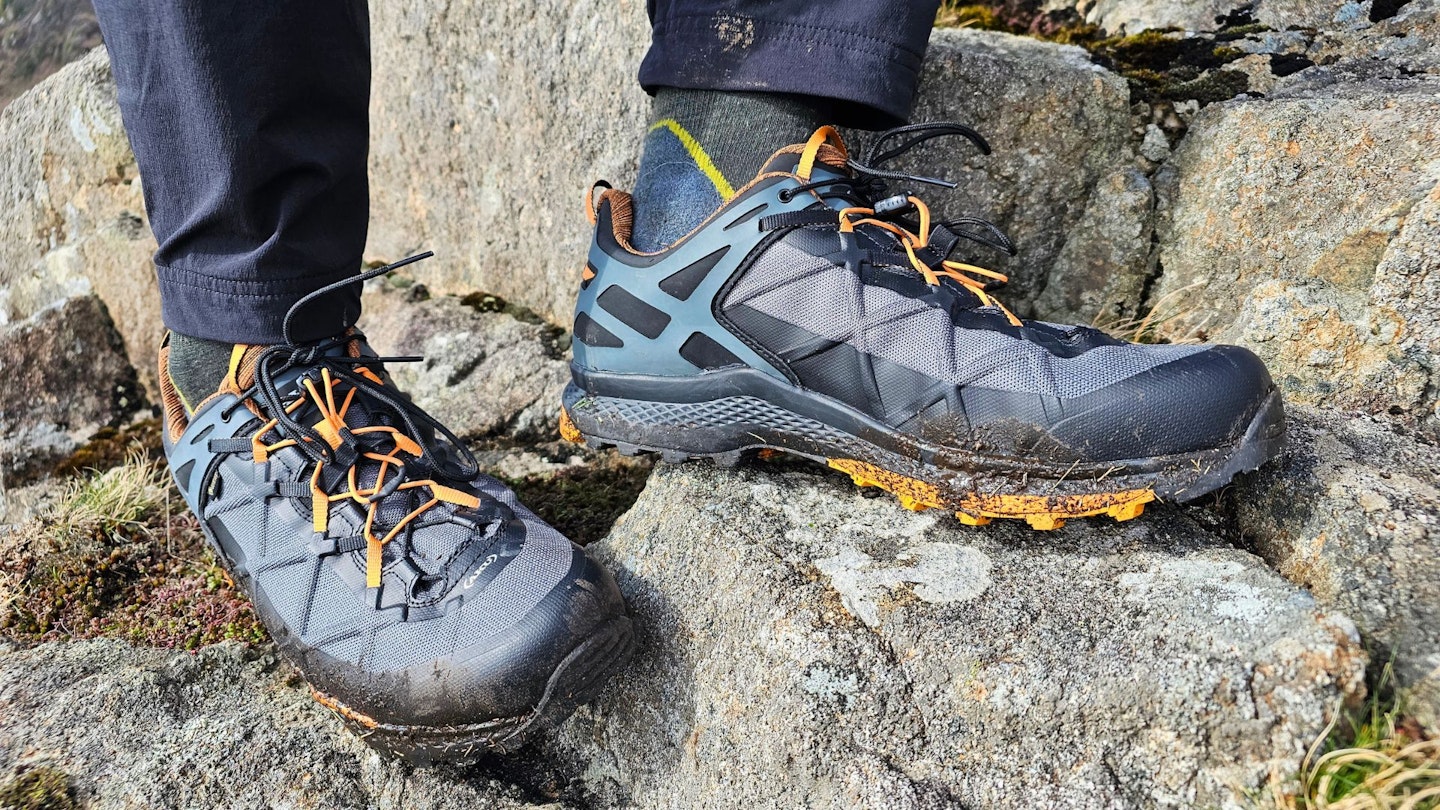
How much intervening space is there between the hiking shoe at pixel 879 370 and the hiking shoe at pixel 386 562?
45 cm

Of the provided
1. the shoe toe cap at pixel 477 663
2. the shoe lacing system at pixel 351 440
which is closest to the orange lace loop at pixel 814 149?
the shoe lacing system at pixel 351 440

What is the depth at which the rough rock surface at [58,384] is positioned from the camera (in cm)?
328

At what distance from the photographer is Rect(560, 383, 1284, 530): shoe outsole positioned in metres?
1.68

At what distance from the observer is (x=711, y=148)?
2.12m

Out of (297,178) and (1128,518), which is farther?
(297,178)

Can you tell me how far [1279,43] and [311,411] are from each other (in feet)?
9.25

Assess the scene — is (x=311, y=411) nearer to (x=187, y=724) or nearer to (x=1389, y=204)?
(x=187, y=724)

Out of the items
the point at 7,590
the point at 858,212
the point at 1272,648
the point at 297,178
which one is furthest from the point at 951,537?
the point at 7,590

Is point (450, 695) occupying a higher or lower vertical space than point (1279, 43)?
lower

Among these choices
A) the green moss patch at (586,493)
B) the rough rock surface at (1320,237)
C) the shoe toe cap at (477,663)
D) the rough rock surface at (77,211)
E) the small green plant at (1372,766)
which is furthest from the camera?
the rough rock surface at (77,211)

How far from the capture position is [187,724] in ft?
6.08

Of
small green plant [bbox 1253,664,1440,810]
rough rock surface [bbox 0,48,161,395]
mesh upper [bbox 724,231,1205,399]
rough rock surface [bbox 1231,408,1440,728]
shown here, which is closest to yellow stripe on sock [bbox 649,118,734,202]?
mesh upper [bbox 724,231,1205,399]

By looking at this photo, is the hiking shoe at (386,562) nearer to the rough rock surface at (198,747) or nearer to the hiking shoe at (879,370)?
the rough rock surface at (198,747)

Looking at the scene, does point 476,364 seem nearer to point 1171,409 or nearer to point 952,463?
point 952,463
